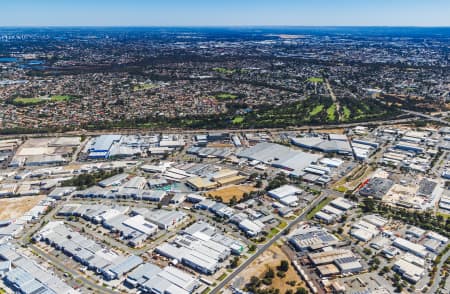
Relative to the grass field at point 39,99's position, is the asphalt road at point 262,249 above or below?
below

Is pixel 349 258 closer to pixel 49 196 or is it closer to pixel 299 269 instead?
pixel 299 269

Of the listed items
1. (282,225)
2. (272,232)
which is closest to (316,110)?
(282,225)

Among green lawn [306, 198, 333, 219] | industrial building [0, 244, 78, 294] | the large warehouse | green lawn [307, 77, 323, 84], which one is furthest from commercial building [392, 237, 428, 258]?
green lawn [307, 77, 323, 84]

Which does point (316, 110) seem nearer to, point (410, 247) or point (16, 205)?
point (410, 247)

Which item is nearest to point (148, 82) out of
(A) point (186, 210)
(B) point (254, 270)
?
(A) point (186, 210)

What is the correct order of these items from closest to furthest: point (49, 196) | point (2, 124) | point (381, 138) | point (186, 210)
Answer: point (186, 210)
point (49, 196)
point (381, 138)
point (2, 124)

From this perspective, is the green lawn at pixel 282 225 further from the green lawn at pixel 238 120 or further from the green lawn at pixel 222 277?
the green lawn at pixel 238 120

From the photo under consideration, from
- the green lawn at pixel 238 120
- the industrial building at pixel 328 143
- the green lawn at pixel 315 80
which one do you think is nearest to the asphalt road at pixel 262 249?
the industrial building at pixel 328 143
